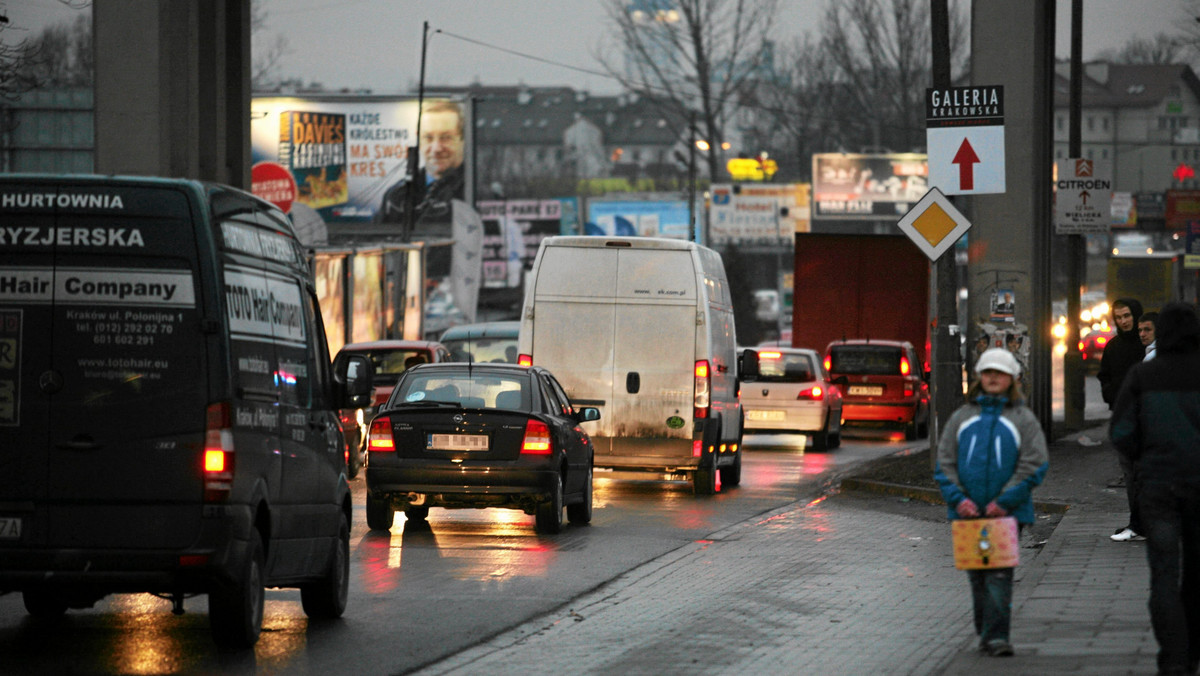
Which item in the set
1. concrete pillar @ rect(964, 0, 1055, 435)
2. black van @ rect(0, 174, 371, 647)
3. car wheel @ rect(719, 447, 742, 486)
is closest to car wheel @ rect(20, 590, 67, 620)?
black van @ rect(0, 174, 371, 647)

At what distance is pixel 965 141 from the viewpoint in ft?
58.1

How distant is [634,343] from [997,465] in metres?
10.5

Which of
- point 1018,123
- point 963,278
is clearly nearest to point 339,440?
point 1018,123

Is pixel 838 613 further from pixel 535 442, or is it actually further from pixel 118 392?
pixel 535 442

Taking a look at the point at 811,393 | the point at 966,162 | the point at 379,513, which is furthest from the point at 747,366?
the point at 379,513

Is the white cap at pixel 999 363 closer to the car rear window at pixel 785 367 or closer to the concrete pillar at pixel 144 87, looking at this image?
Result: the concrete pillar at pixel 144 87

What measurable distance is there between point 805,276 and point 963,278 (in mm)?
71446

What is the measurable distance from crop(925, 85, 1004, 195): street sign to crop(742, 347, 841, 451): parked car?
904cm

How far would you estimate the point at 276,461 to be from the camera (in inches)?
348

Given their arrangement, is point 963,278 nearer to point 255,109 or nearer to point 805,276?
point 255,109

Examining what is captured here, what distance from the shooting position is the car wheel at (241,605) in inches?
329

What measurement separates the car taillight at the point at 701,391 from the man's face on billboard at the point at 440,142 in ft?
150

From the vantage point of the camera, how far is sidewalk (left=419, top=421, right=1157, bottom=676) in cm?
837

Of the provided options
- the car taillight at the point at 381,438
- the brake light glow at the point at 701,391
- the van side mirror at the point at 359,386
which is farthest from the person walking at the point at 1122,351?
the van side mirror at the point at 359,386
